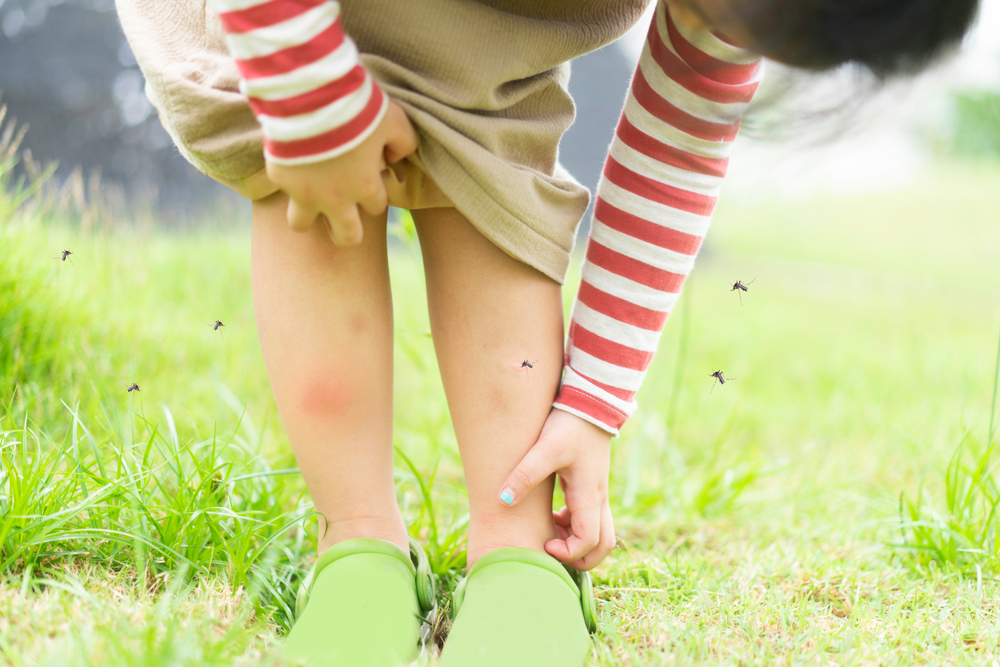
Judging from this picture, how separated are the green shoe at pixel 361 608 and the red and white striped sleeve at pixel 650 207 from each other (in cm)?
25

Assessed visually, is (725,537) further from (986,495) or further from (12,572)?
(12,572)

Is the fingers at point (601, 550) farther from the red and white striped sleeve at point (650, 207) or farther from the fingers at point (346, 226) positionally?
the fingers at point (346, 226)

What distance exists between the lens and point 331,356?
0.77 meters

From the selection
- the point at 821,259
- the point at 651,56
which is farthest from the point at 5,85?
the point at 821,259

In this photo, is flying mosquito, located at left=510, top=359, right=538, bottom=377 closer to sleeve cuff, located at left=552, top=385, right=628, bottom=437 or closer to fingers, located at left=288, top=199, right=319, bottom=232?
sleeve cuff, located at left=552, top=385, right=628, bottom=437

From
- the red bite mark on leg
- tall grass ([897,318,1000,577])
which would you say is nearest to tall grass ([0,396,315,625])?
the red bite mark on leg

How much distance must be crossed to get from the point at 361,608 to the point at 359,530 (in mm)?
113

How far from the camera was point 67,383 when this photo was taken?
44.6 inches

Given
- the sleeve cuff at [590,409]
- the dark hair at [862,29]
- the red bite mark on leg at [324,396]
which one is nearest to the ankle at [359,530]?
the red bite mark on leg at [324,396]

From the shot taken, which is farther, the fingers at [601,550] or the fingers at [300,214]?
the fingers at [601,550]

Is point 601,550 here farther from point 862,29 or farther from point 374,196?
point 862,29

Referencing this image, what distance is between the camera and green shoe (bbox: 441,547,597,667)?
655 millimetres

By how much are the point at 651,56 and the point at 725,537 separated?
0.69m

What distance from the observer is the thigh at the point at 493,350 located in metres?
0.79
